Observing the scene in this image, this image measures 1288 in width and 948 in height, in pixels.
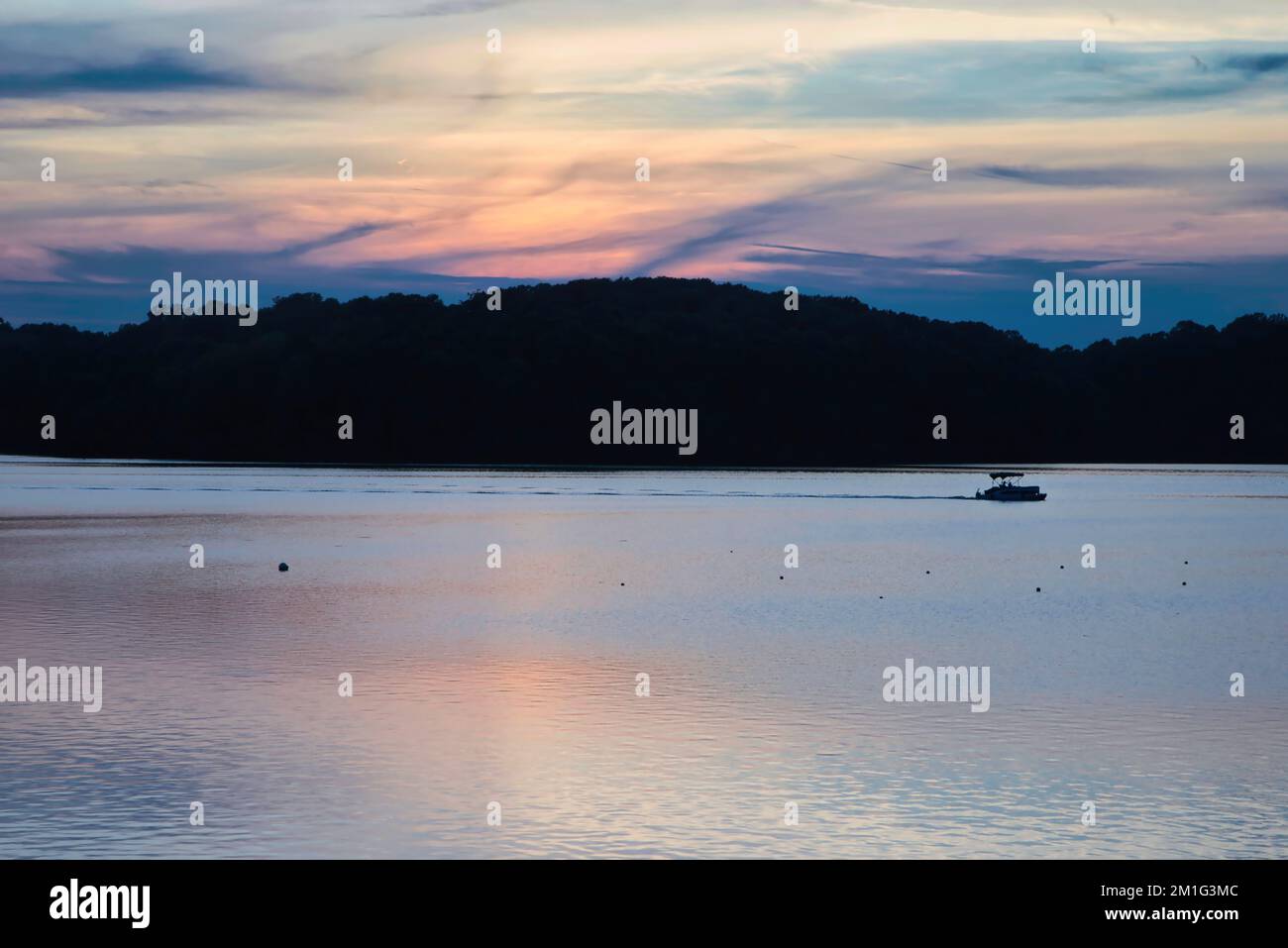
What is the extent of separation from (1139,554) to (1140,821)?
6491cm

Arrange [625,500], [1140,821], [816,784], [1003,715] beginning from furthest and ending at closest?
[625,500]
[1003,715]
[816,784]
[1140,821]

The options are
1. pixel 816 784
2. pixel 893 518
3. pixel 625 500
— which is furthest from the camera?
pixel 625 500

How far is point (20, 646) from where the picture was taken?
132ft

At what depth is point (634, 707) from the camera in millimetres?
32281

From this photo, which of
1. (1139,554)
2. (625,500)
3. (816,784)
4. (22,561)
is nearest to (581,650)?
(816,784)

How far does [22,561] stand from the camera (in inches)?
2682

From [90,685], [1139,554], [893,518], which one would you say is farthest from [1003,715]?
[893,518]

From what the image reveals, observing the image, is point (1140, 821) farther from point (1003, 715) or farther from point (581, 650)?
point (581, 650)

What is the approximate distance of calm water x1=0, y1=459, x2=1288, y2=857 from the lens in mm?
22016

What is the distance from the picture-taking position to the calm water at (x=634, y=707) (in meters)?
22.0

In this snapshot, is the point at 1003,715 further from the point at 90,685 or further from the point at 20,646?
the point at 20,646
